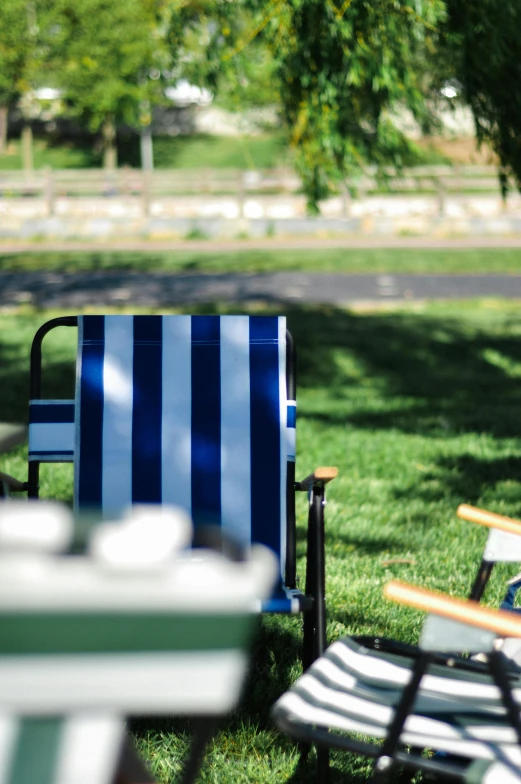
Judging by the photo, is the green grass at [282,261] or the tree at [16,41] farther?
the tree at [16,41]

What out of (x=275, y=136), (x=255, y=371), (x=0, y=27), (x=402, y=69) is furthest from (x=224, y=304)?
(x=275, y=136)

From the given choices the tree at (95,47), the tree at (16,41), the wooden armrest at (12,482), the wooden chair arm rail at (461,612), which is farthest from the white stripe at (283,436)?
the tree at (95,47)

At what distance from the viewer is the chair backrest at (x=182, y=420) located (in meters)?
3.26

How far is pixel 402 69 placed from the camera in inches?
215

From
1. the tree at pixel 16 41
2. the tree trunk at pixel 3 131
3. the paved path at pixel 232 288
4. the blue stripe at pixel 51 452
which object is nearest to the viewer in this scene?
the blue stripe at pixel 51 452

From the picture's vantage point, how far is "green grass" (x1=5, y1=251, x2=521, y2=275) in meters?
16.6

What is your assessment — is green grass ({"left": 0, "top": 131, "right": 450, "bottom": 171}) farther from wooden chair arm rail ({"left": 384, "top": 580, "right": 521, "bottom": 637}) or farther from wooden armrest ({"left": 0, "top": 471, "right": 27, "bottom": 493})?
wooden chair arm rail ({"left": 384, "top": 580, "right": 521, "bottom": 637})

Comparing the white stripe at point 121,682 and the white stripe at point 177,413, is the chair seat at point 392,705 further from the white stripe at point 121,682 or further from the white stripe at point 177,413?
the white stripe at point 177,413

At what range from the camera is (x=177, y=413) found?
333 cm

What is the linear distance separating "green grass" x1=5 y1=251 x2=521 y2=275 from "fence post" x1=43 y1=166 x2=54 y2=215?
11.3ft

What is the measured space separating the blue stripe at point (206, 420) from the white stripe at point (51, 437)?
40 centimetres

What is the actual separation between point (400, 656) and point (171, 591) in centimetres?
137

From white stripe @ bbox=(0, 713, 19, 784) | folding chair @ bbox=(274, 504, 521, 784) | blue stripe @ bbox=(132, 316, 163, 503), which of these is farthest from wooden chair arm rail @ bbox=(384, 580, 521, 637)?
blue stripe @ bbox=(132, 316, 163, 503)

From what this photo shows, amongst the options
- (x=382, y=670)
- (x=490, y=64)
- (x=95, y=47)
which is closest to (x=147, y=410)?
(x=382, y=670)
